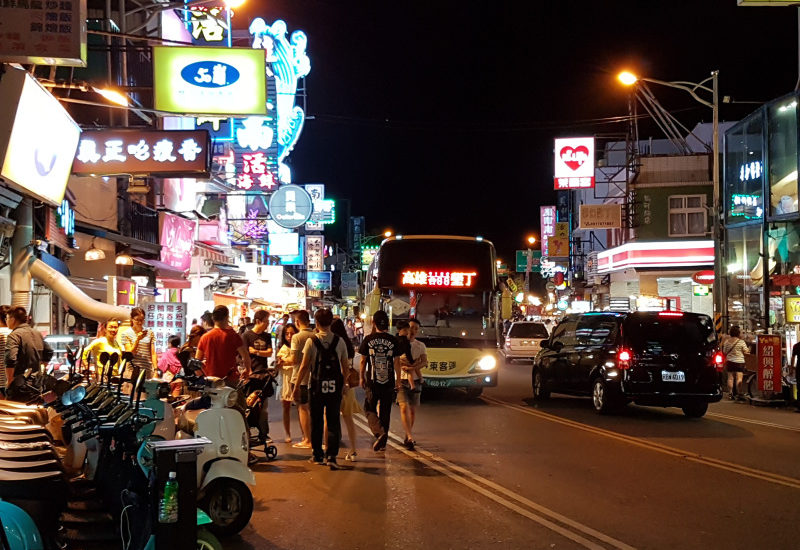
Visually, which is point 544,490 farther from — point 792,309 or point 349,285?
point 349,285

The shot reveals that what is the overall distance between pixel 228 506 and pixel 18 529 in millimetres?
2263

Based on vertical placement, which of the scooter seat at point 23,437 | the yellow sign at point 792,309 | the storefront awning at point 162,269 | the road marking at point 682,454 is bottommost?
the road marking at point 682,454

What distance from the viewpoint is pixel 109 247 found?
2191cm

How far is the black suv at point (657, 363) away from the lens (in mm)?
14625

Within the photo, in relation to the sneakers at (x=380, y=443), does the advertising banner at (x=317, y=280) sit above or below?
above

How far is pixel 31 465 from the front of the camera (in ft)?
16.8

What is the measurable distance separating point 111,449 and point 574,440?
755 centimetres

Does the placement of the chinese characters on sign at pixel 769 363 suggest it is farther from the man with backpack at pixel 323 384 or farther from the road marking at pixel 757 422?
the man with backpack at pixel 323 384

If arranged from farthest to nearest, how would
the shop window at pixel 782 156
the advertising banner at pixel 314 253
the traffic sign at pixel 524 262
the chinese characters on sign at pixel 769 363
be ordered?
the traffic sign at pixel 524 262, the advertising banner at pixel 314 253, the shop window at pixel 782 156, the chinese characters on sign at pixel 769 363

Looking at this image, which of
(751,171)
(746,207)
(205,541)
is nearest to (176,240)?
(746,207)

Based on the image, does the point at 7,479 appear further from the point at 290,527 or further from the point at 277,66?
the point at 277,66

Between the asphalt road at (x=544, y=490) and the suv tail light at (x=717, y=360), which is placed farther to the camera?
the suv tail light at (x=717, y=360)

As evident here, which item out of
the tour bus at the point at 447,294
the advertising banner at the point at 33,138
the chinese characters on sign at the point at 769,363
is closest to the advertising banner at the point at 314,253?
the tour bus at the point at 447,294

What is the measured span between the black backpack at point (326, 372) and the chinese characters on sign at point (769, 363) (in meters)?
11.5
